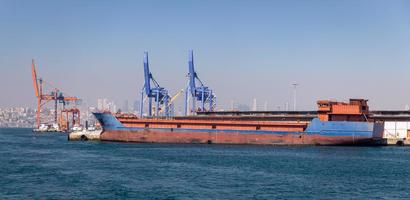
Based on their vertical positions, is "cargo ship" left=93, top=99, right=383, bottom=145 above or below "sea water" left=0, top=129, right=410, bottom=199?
above

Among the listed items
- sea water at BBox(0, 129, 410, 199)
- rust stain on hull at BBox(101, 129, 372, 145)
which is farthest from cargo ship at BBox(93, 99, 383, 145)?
sea water at BBox(0, 129, 410, 199)

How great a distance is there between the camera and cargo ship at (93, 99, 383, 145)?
186ft

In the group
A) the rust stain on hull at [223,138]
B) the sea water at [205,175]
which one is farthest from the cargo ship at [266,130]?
the sea water at [205,175]

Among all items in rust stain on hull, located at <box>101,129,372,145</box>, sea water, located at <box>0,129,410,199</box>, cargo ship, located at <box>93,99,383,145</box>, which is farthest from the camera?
rust stain on hull, located at <box>101,129,372,145</box>

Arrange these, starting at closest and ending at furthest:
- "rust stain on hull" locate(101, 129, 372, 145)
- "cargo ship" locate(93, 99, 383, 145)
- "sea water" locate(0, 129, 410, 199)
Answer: "sea water" locate(0, 129, 410, 199) → "cargo ship" locate(93, 99, 383, 145) → "rust stain on hull" locate(101, 129, 372, 145)

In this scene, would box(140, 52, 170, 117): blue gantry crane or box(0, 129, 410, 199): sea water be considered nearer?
box(0, 129, 410, 199): sea water

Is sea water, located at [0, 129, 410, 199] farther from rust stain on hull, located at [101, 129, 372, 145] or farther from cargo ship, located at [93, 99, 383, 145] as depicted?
rust stain on hull, located at [101, 129, 372, 145]

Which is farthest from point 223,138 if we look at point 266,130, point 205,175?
point 205,175

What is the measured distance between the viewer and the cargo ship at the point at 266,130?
56.6 m

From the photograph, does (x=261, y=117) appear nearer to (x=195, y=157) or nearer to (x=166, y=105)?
(x=166, y=105)

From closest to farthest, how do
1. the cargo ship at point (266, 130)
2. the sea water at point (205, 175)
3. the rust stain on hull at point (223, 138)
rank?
the sea water at point (205, 175) → the cargo ship at point (266, 130) → the rust stain on hull at point (223, 138)

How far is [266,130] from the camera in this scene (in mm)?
58438

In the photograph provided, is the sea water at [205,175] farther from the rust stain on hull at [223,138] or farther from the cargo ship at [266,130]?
the rust stain on hull at [223,138]

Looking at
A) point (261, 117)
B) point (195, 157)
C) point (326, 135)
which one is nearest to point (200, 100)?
point (261, 117)
